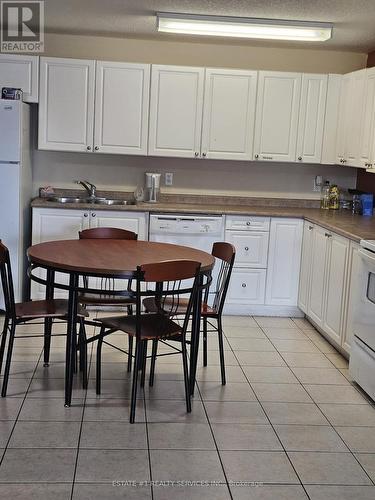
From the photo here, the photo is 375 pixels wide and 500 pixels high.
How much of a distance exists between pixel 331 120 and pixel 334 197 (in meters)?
0.72

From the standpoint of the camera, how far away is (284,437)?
3.11m

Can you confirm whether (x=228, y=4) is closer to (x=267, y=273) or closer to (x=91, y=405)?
(x=267, y=273)

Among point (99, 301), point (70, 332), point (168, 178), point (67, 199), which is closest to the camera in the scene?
point (70, 332)

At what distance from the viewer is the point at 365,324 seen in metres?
3.68

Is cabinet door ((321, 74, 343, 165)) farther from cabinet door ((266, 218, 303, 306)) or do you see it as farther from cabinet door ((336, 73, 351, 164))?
cabinet door ((266, 218, 303, 306))

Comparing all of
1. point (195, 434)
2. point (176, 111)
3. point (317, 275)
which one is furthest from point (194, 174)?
point (195, 434)

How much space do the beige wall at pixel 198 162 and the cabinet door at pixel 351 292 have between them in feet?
6.18

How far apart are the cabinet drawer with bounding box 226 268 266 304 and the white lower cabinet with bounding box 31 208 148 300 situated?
877mm

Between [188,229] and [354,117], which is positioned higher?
[354,117]

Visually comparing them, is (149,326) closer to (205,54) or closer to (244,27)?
(244,27)

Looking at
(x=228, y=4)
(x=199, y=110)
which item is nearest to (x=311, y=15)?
(x=228, y=4)

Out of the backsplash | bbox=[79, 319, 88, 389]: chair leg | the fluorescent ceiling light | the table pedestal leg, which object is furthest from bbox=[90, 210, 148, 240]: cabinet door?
the table pedestal leg

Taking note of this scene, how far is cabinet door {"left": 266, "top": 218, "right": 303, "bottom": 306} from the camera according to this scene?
17.4 ft

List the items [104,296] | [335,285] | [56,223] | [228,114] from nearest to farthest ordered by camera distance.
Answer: [104,296]
[335,285]
[56,223]
[228,114]
